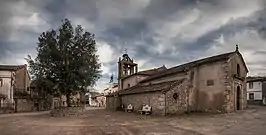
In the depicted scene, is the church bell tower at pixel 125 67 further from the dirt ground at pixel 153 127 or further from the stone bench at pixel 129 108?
the dirt ground at pixel 153 127

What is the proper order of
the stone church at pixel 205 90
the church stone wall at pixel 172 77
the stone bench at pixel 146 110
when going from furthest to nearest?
the church stone wall at pixel 172 77
the stone bench at pixel 146 110
the stone church at pixel 205 90

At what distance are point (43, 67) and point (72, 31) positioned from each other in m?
6.16

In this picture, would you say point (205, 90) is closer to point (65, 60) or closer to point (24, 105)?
point (65, 60)

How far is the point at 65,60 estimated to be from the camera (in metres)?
35.8

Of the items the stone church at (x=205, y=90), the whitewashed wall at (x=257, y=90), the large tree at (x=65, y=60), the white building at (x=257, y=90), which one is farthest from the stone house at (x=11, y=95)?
the whitewashed wall at (x=257, y=90)

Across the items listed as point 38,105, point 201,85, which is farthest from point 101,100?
point 201,85

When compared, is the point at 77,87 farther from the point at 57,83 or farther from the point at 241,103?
the point at 241,103

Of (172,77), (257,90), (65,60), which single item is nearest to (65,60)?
(65,60)

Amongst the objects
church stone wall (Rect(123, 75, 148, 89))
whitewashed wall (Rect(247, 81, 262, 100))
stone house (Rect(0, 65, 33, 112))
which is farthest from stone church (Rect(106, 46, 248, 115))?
stone house (Rect(0, 65, 33, 112))

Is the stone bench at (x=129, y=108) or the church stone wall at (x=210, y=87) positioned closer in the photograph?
the church stone wall at (x=210, y=87)

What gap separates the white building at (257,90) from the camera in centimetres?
5419

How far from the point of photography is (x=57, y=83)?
36125mm

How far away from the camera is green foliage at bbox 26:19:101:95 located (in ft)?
117

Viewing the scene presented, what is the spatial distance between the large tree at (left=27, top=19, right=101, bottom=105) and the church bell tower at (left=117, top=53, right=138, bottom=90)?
62.5ft
